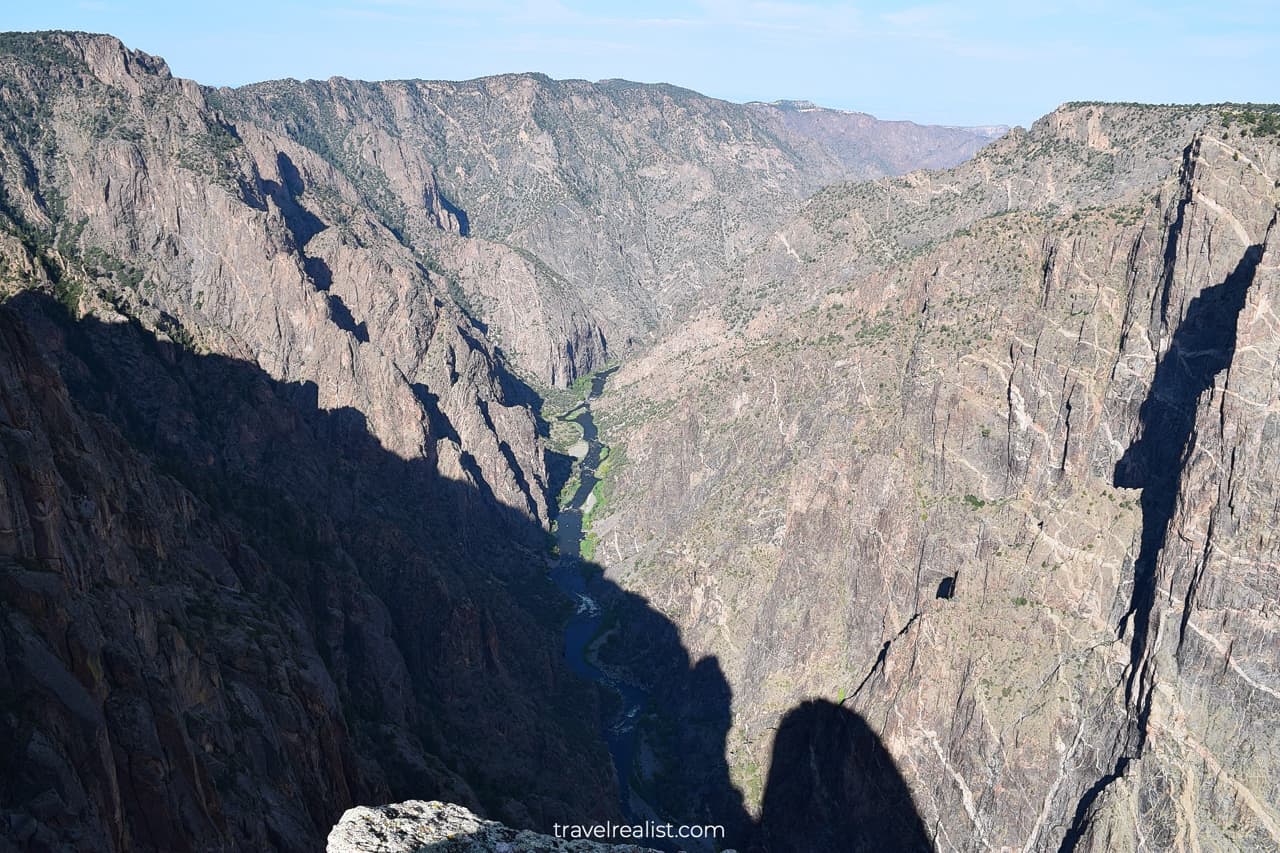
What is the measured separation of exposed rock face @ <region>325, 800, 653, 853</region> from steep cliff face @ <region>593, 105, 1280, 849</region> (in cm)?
7380

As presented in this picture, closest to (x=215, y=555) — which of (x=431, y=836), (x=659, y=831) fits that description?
(x=659, y=831)

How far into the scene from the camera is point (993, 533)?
11231 cm

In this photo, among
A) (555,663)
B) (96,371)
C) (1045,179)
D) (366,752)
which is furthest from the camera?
(1045,179)

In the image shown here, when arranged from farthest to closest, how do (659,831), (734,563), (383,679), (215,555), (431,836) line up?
(734,563) < (659,831) < (383,679) < (215,555) < (431,836)

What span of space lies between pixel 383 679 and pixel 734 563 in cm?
6396

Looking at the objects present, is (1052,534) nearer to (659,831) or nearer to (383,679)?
(659,831)

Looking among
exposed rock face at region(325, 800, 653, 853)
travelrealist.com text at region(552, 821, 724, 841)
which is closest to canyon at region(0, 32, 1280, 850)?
exposed rock face at region(325, 800, 653, 853)

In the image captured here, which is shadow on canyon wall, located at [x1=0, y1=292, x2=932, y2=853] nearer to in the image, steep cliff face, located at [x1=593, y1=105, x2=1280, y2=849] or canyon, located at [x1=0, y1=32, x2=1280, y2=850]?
canyon, located at [x1=0, y1=32, x2=1280, y2=850]

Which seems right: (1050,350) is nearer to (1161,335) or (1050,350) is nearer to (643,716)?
(1161,335)

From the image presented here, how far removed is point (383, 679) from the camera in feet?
328

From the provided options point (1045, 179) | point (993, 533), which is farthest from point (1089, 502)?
point (1045, 179)

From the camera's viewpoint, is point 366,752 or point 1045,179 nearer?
point 366,752

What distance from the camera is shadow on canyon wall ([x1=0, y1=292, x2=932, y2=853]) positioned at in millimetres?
56406

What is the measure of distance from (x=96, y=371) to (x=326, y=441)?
159 ft
